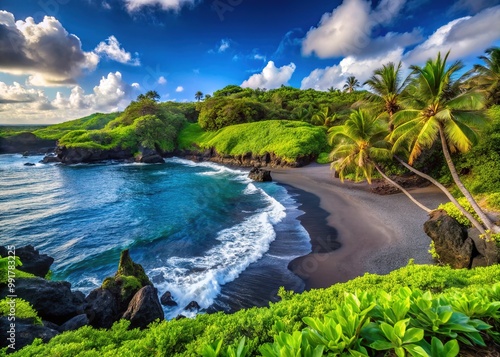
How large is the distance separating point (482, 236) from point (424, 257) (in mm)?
2820

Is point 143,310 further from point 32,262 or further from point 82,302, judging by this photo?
point 32,262

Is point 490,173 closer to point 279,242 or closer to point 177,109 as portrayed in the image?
point 279,242

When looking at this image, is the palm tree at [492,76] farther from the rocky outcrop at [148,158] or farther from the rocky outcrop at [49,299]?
the rocky outcrop at [148,158]

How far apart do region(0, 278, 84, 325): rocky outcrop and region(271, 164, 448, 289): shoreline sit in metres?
9.51

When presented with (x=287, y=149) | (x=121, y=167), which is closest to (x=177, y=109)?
(x=121, y=167)

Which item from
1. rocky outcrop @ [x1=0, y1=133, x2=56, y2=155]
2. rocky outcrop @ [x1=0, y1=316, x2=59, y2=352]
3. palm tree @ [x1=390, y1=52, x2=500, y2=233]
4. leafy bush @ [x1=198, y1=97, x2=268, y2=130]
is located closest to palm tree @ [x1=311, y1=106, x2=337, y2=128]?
leafy bush @ [x1=198, y1=97, x2=268, y2=130]

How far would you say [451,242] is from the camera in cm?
1100

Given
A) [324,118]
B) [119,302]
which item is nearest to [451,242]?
[119,302]

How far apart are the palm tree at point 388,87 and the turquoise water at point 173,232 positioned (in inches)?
467

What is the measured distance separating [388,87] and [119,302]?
22.5 metres

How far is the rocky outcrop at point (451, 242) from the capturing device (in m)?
10.6

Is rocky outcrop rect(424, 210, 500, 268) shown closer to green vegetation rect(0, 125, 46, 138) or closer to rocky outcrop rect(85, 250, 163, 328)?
→ rocky outcrop rect(85, 250, 163, 328)

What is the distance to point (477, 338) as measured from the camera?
7.36ft

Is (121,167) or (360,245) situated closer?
(360,245)
